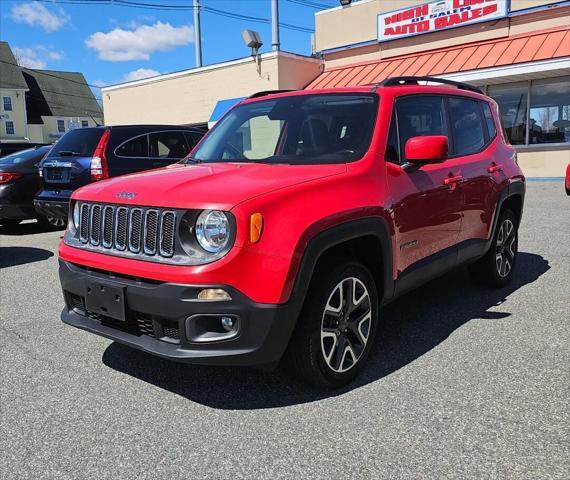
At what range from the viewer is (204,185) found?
10.3ft

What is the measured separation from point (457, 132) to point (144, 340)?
3.17m

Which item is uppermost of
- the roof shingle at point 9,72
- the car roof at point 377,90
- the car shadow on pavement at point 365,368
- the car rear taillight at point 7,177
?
the roof shingle at point 9,72

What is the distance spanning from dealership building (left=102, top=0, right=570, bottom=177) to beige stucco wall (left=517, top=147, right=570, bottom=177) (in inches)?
1.1

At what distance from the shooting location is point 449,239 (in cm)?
439

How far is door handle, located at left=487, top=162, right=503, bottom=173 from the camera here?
501cm

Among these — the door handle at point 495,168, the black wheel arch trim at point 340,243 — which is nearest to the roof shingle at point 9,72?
the door handle at point 495,168

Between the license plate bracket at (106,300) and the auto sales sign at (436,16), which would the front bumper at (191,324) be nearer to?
the license plate bracket at (106,300)

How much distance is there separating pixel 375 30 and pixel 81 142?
15328 mm

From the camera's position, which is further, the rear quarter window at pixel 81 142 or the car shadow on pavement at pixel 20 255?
the rear quarter window at pixel 81 142

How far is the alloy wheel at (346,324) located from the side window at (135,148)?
5905mm

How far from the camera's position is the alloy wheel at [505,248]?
547cm

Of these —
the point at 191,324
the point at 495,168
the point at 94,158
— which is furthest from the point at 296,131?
the point at 94,158

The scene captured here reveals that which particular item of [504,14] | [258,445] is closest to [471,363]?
[258,445]

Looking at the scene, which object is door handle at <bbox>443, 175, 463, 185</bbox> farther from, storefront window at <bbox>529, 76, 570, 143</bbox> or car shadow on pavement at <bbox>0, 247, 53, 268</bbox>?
storefront window at <bbox>529, 76, 570, 143</bbox>
